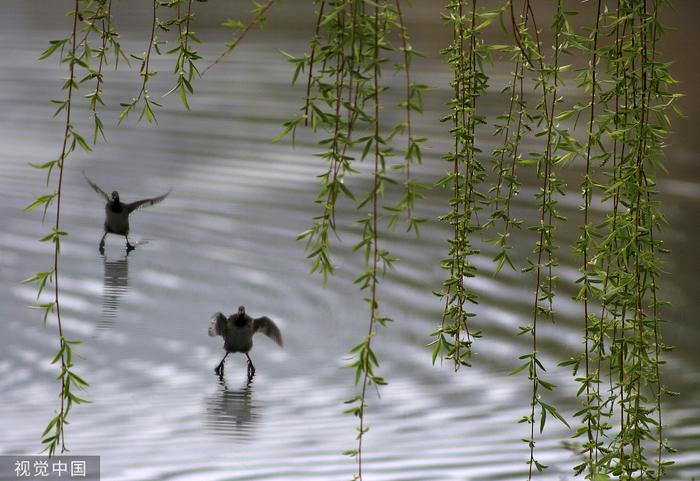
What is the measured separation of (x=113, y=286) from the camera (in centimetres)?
144

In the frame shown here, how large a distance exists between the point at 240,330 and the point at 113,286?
0.75 ft

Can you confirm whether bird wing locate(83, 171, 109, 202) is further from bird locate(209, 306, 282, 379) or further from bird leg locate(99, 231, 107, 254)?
bird locate(209, 306, 282, 379)

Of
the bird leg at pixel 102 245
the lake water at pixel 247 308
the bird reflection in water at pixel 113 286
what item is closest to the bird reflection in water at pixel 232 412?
the lake water at pixel 247 308

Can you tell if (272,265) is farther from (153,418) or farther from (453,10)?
(453,10)

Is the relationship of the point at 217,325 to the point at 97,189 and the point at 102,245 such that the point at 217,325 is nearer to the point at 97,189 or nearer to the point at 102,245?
the point at 102,245

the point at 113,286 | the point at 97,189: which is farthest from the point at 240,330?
the point at 97,189

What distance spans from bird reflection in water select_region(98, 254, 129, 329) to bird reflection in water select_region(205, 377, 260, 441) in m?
0.21

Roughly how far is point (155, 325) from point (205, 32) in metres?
0.64

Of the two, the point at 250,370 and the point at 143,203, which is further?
the point at 143,203

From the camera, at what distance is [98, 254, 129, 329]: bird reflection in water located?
55.0 inches

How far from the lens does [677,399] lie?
1354 mm

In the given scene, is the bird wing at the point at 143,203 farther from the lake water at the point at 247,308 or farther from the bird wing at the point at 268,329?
the bird wing at the point at 268,329

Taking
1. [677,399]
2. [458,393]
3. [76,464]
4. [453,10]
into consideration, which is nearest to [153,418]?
[76,464]

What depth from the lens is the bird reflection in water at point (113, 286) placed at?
1397 millimetres
